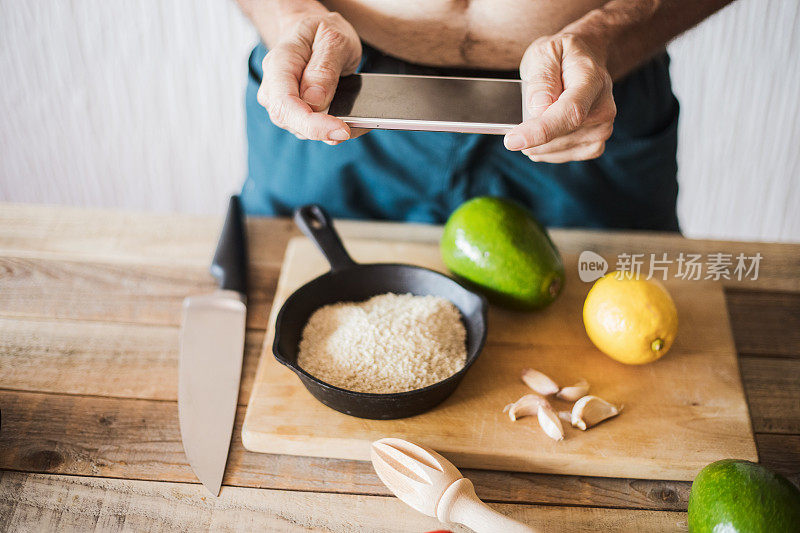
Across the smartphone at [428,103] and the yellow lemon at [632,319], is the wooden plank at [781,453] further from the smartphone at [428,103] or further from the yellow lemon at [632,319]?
the smartphone at [428,103]

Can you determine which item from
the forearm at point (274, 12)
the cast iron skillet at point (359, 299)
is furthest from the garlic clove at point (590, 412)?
the forearm at point (274, 12)

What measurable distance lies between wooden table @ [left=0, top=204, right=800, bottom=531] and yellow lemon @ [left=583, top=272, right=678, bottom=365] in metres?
0.14

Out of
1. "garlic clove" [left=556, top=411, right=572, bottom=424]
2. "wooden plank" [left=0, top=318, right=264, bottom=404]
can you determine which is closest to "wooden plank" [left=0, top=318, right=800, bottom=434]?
"wooden plank" [left=0, top=318, right=264, bottom=404]

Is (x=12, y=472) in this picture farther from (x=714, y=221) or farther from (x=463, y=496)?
(x=714, y=221)

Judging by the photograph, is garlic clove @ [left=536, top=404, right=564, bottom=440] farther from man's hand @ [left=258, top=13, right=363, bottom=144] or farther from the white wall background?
the white wall background

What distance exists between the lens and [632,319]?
73 centimetres

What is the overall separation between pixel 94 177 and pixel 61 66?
367mm

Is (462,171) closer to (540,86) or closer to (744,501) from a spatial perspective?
(540,86)

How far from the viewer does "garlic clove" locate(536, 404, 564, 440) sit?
0.69 meters

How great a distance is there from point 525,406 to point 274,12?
64 cm

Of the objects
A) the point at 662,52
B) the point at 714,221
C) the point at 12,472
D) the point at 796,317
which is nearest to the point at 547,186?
the point at 662,52

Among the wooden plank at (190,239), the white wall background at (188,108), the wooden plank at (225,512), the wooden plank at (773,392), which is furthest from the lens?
the white wall background at (188,108)

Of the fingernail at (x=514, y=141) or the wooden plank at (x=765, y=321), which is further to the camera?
the wooden plank at (x=765, y=321)

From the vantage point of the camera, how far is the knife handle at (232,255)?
0.88m
